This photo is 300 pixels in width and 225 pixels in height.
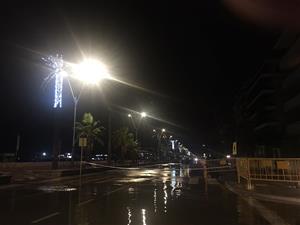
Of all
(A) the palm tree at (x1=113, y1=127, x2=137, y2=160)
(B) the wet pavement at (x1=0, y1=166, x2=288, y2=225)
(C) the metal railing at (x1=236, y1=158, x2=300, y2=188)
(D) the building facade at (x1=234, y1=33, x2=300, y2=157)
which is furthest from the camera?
(A) the palm tree at (x1=113, y1=127, x2=137, y2=160)

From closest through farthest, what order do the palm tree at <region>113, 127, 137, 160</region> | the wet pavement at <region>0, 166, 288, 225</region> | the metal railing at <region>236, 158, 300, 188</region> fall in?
the wet pavement at <region>0, 166, 288, 225</region>, the metal railing at <region>236, 158, 300, 188</region>, the palm tree at <region>113, 127, 137, 160</region>

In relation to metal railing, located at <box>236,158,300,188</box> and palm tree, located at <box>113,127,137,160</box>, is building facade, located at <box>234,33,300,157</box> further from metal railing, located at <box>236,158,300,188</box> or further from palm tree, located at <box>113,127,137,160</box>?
metal railing, located at <box>236,158,300,188</box>

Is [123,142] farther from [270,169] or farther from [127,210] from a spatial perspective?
[127,210]

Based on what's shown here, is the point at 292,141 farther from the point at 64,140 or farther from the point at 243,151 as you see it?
the point at 64,140

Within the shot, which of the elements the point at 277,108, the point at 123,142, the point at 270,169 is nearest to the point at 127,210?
the point at 270,169

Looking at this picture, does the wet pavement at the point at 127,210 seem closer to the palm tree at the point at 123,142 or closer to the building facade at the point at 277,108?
the building facade at the point at 277,108

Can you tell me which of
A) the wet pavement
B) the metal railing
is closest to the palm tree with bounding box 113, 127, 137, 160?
the metal railing

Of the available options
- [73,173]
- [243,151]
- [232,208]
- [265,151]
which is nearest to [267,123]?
[265,151]

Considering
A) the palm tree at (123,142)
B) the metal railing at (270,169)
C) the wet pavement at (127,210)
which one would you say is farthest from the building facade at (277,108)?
the wet pavement at (127,210)

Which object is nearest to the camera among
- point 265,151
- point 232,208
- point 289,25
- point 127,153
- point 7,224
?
point 7,224

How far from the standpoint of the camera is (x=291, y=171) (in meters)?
25.2

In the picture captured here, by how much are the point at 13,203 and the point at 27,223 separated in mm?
5864

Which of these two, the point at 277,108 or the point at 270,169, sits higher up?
the point at 277,108

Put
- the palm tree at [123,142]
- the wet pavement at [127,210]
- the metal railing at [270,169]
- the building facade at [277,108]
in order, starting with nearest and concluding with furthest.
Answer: the wet pavement at [127,210] < the metal railing at [270,169] < the building facade at [277,108] < the palm tree at [123,142]
